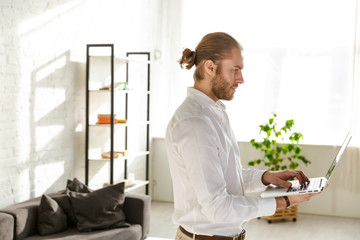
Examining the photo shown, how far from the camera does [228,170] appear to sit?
1.72 meters

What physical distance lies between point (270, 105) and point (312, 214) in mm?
1450

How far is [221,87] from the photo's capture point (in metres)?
1.71

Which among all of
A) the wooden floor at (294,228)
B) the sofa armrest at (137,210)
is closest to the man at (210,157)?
the sofa armrest at (137,210)

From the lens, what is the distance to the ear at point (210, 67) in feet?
5.55

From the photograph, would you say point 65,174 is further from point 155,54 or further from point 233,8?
point 233,8

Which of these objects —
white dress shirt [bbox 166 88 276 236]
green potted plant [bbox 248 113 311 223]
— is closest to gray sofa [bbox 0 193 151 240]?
green potted plant [bbox 248 113 311 223]

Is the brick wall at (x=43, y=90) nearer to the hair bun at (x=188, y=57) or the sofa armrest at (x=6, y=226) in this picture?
the sofa armrest at (x=6, y=226)

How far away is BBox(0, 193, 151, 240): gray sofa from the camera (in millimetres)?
3240

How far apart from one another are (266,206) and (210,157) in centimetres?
27

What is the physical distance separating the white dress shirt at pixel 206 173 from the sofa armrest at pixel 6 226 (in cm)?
184

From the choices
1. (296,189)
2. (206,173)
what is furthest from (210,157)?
(296,189)

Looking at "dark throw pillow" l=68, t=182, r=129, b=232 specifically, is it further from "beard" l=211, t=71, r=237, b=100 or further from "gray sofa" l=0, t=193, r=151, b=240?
"beard" l=211, t=71, r=237, b=100

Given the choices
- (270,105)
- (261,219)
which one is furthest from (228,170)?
(270,105)

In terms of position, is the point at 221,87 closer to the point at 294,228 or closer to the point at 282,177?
the point at 282,177
